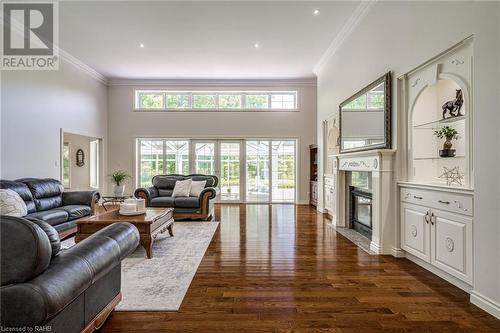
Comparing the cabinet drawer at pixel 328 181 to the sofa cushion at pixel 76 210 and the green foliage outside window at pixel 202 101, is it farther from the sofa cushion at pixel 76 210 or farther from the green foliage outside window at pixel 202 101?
the sofa cushion at pixel 76 210

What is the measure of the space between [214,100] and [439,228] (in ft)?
22.9

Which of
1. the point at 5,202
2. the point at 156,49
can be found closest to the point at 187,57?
the point at 156,49

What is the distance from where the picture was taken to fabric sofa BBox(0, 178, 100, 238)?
4172mm

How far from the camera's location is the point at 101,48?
20.0 ft

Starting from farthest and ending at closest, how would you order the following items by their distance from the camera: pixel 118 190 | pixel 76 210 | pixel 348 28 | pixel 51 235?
1. pixel 118 190
2. pixel 348 28
3. pixel 76 210
4. pixel 51 235

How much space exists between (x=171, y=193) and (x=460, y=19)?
222 inches

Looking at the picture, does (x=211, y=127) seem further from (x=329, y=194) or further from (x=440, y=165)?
(x=440, y=165)

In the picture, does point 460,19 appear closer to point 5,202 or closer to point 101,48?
point 5,202

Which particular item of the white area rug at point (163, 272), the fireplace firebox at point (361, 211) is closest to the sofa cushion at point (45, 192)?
the white area rug at point (163, 272)

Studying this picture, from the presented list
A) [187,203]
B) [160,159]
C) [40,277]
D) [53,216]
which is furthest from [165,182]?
[40,277]

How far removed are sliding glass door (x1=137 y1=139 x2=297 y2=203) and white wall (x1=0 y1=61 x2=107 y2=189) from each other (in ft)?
6.36

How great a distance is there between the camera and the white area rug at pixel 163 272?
2379 millimetres

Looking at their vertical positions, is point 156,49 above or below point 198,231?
above

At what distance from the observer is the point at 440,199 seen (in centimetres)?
283
